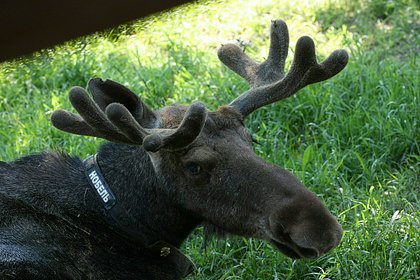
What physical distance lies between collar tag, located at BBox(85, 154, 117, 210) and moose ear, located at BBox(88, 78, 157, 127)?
355 millimetres

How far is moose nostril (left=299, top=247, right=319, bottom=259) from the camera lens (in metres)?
3.09

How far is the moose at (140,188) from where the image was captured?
3.38 m

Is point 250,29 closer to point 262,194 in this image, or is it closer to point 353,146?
point 353,146

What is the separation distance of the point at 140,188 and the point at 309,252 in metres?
1.02

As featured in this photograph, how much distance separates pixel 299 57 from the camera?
147 inches

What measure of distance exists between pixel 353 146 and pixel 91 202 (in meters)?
2.43

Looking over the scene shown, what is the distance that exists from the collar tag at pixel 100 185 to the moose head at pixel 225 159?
12.1 inches

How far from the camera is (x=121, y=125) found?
327 centimetres

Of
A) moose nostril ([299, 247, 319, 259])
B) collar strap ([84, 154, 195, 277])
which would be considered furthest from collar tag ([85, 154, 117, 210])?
moose nostril ([299, 247, 319, 259])

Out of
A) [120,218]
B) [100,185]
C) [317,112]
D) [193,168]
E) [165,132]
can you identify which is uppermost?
[165,132]

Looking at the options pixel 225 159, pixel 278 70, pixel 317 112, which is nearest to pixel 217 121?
pixel 225 159

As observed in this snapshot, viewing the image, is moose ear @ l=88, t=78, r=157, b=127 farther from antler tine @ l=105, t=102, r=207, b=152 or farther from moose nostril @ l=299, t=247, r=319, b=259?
moose nostril @ l=299, t=247, r=319, b=259

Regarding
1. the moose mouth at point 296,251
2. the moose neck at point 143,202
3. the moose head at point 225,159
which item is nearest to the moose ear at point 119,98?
the moose head at point 225,159

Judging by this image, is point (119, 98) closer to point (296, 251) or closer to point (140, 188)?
point (140, 188)
